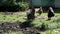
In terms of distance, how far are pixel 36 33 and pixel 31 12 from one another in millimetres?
4335

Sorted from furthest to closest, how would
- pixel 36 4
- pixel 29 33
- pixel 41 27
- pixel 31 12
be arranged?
pixel 36 4 → pixel 31 12 → pixel 41 27 → pixel 29 33

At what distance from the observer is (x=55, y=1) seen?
25938 millimetres

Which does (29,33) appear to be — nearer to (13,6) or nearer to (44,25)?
(44,25)

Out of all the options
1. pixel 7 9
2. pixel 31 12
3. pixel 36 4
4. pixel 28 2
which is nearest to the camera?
pixel 31 12

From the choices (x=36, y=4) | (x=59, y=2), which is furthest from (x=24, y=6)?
(x=59, y=2)

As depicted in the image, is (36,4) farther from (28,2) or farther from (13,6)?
(13,6)

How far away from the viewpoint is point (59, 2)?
84.6ft

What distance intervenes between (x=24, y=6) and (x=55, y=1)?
19.2 ft

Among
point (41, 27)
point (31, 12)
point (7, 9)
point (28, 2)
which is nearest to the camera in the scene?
point (41, 27)

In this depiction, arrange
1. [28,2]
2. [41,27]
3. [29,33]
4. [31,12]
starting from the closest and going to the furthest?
[29,33] → [41,27] → [31,12] → [28,2]

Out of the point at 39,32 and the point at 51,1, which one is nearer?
the point at 39,32

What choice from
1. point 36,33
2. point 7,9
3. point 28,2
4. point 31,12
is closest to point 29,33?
point 36,33

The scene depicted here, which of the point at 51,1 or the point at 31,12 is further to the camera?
the point at 51,1

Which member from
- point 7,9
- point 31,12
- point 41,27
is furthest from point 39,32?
point 7,9
